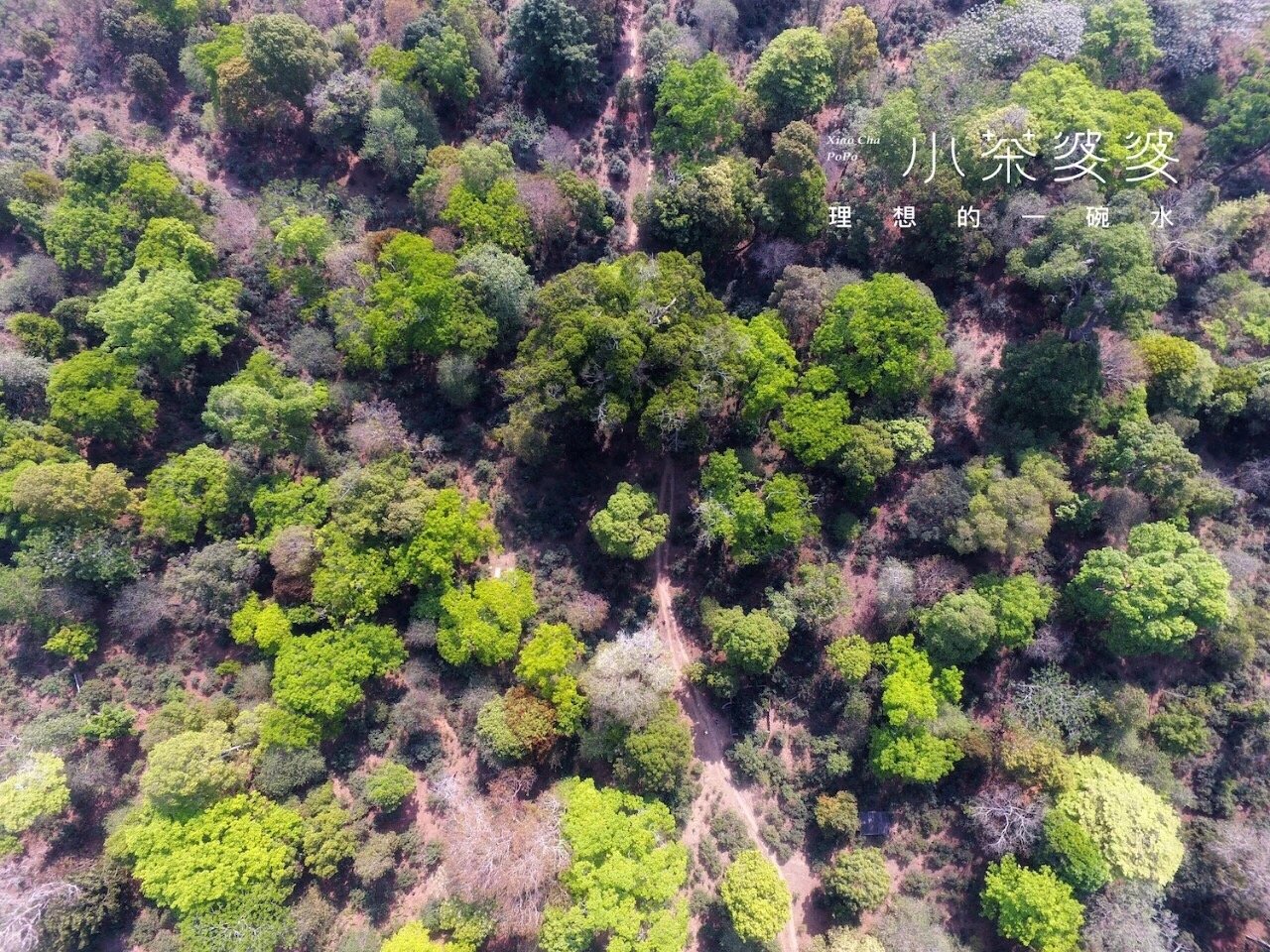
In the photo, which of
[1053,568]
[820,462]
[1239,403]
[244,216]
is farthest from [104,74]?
[1239,403]

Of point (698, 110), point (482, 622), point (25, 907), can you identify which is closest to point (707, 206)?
point (698, 110)

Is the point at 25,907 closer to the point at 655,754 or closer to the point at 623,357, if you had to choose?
the point at 655,754

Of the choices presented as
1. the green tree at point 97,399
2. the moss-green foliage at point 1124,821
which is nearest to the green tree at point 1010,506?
the moss-green foliage at point 1124,821

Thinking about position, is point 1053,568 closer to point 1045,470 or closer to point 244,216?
point 1045,470

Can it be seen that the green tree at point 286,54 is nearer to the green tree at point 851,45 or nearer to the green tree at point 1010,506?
the green tree at point 851,45

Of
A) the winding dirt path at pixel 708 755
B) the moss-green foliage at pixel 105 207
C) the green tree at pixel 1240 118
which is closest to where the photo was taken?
the winding dirt path at pixel 708 755

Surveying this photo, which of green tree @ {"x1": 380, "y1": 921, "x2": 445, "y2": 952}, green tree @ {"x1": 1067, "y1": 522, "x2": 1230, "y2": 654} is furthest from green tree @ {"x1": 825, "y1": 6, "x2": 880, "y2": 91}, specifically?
green tree @ {"x1": 380, "y1": 921, "x2": 445, "y2": 952}
